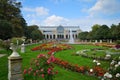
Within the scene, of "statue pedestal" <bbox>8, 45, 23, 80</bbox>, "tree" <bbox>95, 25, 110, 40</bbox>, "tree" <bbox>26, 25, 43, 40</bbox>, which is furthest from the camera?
"tree" <bbox>26, 25, 43, 40</bbox>

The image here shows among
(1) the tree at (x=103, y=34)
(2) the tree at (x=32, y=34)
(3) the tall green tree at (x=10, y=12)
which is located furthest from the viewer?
(2) the tree at (x=32, y=34)

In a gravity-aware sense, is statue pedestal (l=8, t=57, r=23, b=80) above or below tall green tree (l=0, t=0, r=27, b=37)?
below

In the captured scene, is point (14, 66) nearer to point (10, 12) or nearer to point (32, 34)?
point (10, 12)

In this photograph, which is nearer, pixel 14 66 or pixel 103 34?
pixel 14 66

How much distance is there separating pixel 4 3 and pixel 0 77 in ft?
85.0

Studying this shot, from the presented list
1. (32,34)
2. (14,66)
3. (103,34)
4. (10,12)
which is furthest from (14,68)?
(32,34)

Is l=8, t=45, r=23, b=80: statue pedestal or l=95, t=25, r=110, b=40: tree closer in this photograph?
l=8, t=45, r=23, b=80: statue pedestal

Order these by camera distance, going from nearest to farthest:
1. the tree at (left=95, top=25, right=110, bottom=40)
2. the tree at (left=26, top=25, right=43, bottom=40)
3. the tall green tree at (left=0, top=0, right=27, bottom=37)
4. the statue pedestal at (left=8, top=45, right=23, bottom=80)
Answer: the statue pedestal at (left=8, top=45, right=23, bottom=80)
the tall green tree at (left=0, top=0, right=27, bottom=37)
the tree at (left=95, top=25, right=110, bottom=40)
the tree at (left=26, top=25, right=43, bottom=40)

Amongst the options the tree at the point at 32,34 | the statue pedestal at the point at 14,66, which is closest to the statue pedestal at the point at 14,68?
the statue pedestal at the point at 14,66

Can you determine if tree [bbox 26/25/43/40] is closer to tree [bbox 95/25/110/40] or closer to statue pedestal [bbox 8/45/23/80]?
tree [bbox 95/25/110/40]

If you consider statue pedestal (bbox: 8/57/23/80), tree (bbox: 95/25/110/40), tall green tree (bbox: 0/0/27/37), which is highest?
tall green tree (bbox: 0/0/27/37)

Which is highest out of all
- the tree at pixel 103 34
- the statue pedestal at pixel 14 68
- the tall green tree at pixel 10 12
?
the tall green tree at pixel 10 12

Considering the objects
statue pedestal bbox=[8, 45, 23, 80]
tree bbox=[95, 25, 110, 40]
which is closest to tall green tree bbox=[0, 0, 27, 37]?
statue pedestal bbox=[8, 45, 23, 80]

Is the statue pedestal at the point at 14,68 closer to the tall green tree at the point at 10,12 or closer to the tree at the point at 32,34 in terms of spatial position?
the tall green tree at the point at 10,12
